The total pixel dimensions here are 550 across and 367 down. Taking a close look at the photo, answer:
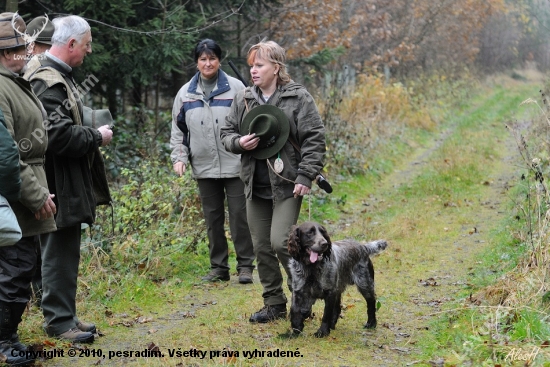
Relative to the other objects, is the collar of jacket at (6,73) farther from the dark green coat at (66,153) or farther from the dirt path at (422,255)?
the dirt path at (422,255)

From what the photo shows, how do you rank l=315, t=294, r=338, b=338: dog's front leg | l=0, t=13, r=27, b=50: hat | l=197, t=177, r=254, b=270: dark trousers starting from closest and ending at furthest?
l=0, t=13, r=27, b=50: hat → l=315, t=294, r=338, b=338: dog's front leg → l=197, t=177, r=254, b=270: dark trousers

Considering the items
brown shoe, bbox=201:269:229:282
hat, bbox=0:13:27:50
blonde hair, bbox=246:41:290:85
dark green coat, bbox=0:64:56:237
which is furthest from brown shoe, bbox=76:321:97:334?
blonde hair, bbox=246:41:290:85

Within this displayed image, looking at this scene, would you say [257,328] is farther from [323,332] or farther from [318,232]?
[318,232]

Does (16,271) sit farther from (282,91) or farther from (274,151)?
(282,91)

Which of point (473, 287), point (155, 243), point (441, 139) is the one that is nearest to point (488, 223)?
point (473, 287)

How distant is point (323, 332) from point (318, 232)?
83 centimetres

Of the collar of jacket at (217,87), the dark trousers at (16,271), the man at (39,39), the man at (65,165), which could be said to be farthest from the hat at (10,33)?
the collar of jacket at (217,87)

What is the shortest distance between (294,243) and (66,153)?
185 cm

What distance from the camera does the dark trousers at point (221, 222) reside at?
748 centimetres

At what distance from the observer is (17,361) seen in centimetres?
469

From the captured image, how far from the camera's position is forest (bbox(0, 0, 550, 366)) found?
547cm

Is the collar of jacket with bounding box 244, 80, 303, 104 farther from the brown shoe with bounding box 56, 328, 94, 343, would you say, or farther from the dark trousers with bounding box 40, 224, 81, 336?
the brown shoe with bounding box 56, 328, 94, 343

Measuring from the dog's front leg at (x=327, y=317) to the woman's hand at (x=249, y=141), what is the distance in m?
1.41

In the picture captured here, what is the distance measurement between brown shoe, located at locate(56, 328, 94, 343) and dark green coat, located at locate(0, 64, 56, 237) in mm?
965
